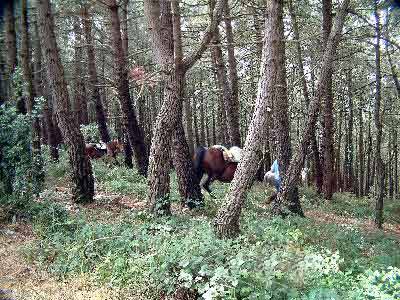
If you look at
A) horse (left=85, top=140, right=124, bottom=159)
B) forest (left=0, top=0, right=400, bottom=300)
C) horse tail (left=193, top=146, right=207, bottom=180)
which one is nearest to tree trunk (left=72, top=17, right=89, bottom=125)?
horse (left=85, top=140, right=124, bottom=159)

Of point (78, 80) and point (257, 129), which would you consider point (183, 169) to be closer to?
point (257, 129)

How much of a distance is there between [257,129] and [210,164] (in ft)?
18.2

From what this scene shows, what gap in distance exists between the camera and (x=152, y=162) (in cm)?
940

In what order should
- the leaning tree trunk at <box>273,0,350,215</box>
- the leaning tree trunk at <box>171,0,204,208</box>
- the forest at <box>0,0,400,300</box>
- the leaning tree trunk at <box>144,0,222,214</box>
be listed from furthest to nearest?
the leaning tree trunk at <box>273,0,350,215</box>, the leaning tree trunk at <box>171,0,204,208</box>, the leaning tree trunk at <box>144,0,222,214</box>, the forest at <box>0,0,400,300</box>

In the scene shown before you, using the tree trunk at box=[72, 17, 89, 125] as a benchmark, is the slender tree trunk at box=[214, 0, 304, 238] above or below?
below

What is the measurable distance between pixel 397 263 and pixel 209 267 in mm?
4647

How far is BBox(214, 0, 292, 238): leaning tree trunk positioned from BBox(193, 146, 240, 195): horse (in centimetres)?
516

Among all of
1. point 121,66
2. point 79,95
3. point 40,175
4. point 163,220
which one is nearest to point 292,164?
point 163,220

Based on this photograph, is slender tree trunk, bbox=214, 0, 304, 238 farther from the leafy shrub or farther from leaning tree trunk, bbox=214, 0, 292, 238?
the leafy shrub

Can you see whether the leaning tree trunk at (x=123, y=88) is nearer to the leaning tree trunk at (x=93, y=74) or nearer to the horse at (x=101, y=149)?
the leaning tree trunk at (x=93, y=74)

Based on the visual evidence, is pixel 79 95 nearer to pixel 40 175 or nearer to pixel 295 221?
pixel 40 175

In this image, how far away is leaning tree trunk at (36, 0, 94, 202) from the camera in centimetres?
1070

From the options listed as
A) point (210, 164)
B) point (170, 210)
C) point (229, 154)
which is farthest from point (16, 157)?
point (229, 154)

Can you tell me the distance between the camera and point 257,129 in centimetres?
796
